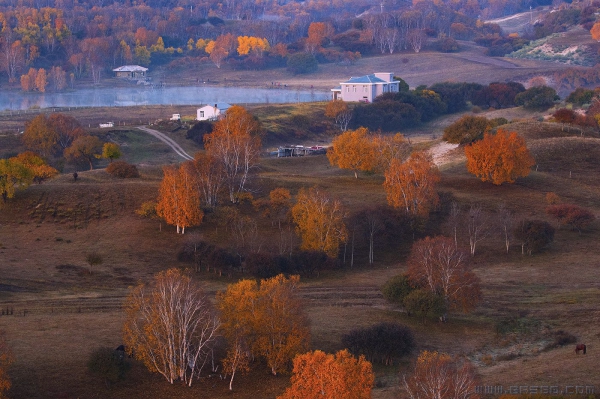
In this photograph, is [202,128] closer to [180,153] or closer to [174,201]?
[180,153]

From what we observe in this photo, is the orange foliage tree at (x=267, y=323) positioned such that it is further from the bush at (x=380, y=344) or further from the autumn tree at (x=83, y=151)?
the autumn tree at (x=83, y=151)

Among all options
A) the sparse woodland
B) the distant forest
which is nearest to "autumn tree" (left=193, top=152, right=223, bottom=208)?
the sparse woodland

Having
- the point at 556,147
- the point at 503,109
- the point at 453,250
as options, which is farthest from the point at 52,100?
the point at 453,250

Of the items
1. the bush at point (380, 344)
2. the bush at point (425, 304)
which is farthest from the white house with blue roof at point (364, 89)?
the bush at point (380, 344)

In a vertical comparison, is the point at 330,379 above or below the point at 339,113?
below

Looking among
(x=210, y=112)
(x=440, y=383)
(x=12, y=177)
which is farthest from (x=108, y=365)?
(x=210, y=112)

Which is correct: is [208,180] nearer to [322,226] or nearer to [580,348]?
[322,226]
